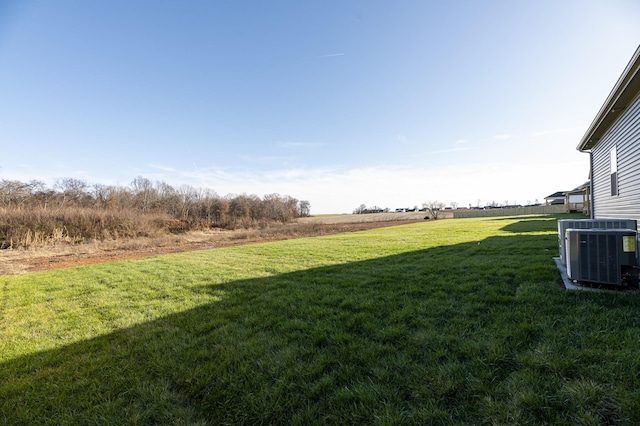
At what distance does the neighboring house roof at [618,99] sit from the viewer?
4844 mm

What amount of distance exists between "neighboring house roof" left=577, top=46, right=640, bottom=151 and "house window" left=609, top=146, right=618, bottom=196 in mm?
844

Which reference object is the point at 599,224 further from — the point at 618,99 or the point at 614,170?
the point at 614,170

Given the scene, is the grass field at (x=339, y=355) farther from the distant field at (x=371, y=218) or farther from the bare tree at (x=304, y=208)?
the bare tree at (x=304, y=208)

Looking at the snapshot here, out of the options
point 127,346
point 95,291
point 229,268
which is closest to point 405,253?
point 229,268

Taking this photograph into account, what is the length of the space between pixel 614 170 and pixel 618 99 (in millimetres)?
2770

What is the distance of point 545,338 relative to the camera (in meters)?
2.55

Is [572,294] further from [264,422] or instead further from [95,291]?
[95,291]

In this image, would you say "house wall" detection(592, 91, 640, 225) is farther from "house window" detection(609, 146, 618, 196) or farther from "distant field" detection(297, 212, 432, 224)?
"distant field" detection(297, 212, 432, 224)

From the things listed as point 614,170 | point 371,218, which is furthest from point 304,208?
point 614,170

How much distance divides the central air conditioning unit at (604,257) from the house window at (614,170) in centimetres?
571

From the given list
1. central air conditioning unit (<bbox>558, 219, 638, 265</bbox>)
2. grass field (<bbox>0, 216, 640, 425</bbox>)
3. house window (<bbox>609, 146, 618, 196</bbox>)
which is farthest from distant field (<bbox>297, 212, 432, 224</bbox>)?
grass field (<bbox>0, 216, 640, 425</bbox>)

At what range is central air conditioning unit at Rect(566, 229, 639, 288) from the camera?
3578 millimetres

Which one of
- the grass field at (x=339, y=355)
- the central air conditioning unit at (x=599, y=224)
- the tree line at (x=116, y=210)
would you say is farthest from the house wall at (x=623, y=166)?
the tree line at (x=116, y=210)

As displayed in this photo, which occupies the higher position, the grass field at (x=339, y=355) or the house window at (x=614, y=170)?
the house window at (x=614, y=170)
